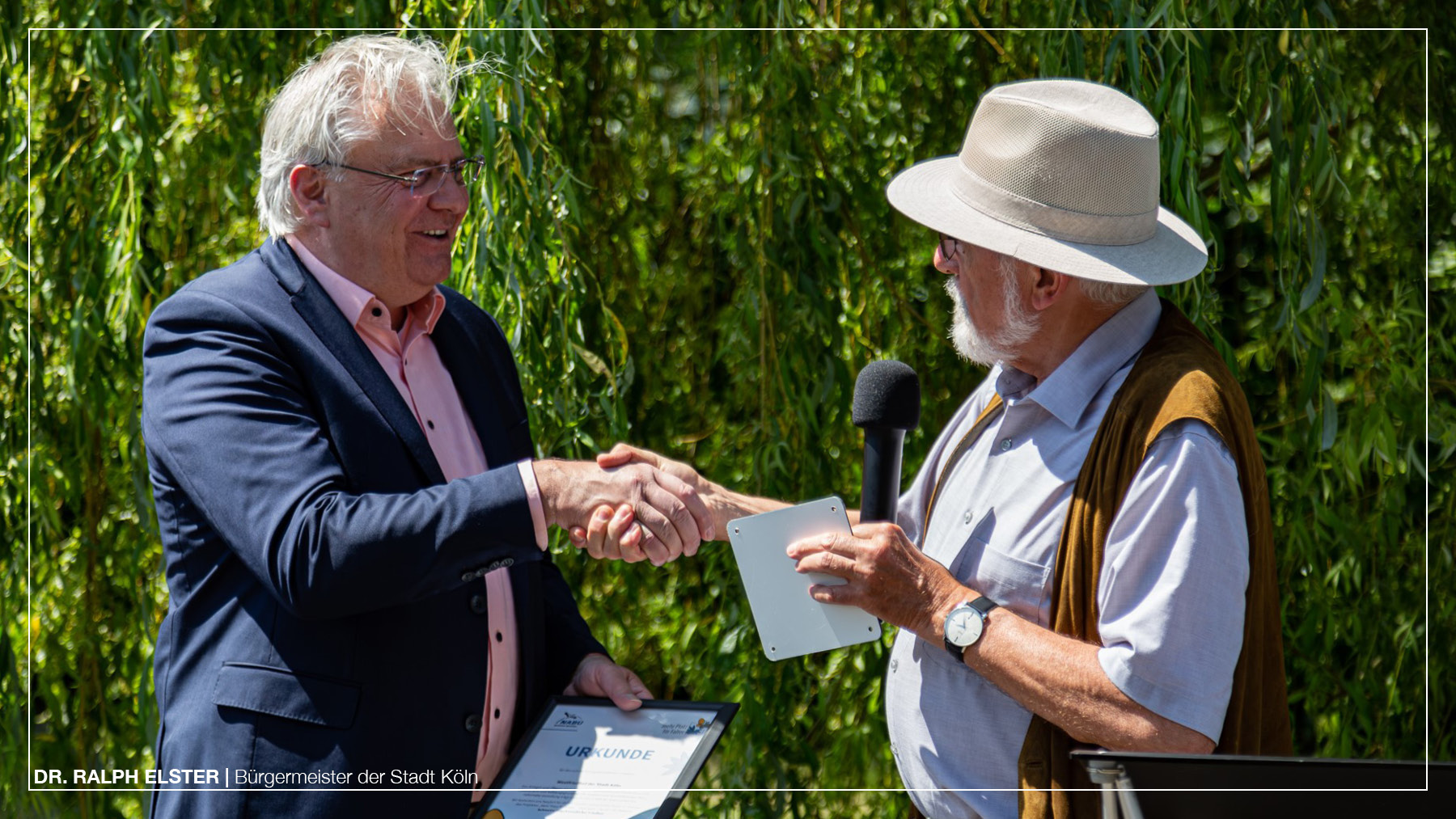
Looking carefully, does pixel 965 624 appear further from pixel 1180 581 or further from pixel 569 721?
pixel 569 721

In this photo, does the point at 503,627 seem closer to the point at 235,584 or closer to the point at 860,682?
the point at 235,584

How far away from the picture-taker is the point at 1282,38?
2.74 m

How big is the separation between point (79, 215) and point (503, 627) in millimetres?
1682

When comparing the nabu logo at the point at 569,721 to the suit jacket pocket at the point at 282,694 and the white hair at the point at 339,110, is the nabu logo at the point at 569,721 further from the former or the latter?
the white hair at the point at 339,110

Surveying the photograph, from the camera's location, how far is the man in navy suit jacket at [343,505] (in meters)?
1.81

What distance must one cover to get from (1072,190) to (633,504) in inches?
31.6

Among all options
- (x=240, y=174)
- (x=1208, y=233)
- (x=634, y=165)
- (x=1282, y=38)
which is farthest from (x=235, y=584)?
(x=1282, y=38)

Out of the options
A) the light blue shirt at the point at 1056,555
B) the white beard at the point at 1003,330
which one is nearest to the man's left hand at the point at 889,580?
the light blue shirt at the point at 1056,555

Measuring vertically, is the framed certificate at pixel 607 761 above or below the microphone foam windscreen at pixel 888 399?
below

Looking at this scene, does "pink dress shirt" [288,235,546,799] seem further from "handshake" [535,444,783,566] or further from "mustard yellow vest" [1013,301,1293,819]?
"mustard yellow vest" [1013,301,1293,819]

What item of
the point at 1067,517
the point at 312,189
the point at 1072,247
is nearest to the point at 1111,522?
the point at 1067,517

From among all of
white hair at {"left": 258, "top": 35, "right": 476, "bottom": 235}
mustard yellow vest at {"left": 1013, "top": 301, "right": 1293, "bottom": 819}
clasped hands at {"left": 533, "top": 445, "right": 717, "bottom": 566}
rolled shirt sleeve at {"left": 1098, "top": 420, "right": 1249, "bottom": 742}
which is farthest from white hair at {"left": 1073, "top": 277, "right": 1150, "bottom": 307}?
white hair at {"left": 258, "top": 35, "right": 476, "bottom": 235}

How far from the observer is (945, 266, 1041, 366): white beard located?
2.00 metres

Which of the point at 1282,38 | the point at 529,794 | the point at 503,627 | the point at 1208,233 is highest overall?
the point at 1282,38
